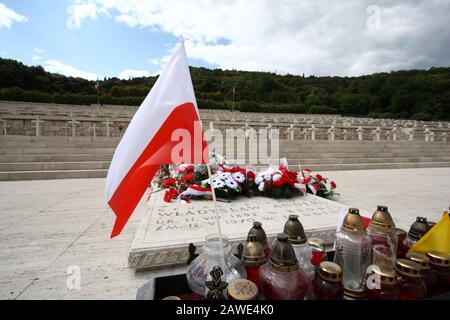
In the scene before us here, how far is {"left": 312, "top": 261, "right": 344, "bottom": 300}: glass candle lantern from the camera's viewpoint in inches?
35.9

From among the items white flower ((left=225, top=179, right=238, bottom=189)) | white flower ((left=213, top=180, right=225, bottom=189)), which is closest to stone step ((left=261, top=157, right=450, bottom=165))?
white flower ((left=225, top=179, right=238, bottom=189))

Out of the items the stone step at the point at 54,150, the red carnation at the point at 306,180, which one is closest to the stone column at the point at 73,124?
the stone step at the point at 54,150

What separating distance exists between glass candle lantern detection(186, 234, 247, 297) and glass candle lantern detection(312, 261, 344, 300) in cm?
36

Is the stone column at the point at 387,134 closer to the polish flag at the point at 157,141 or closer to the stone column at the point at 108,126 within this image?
the stone column at the point at 108,126

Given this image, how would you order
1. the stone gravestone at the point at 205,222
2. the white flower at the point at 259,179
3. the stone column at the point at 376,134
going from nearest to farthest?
the stone gravestone at the point at 205,222, the white flower at the point at 259,179, the stone column at the point at 376,134

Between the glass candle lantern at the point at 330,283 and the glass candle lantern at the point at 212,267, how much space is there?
1.18 feet

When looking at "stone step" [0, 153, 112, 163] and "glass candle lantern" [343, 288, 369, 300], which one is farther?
"stone step" [0, 153, 112, 163]

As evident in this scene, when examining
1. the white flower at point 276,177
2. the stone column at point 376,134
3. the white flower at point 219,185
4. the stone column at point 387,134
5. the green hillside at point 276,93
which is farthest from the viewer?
the green hillside at point 276,93

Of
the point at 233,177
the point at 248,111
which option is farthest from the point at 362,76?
the point at 233,177

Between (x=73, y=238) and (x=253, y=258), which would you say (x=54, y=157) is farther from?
(x=253, y=258)

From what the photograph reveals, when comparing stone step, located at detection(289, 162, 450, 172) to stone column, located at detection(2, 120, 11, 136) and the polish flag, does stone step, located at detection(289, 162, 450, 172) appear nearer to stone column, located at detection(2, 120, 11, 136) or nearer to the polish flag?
the polish flag

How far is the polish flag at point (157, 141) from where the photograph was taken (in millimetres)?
1218
